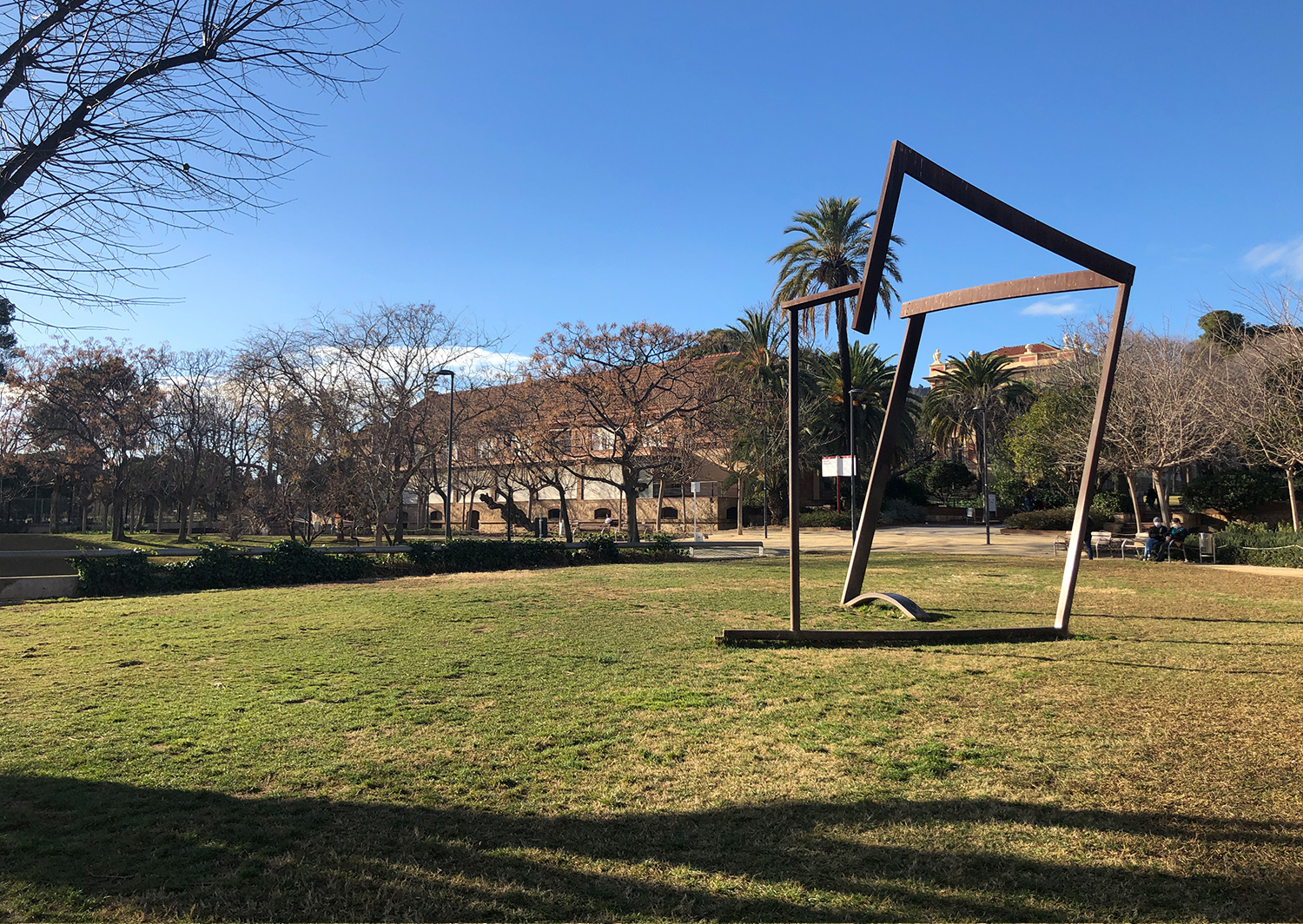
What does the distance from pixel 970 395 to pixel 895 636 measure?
45.3m

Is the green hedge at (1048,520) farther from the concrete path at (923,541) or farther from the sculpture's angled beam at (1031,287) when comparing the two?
the sculpture's angled beam at (1031,287)

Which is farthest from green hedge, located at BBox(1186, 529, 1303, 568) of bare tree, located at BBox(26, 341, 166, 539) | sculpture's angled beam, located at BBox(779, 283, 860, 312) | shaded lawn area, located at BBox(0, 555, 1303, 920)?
bare tree, located at BBox(26, 341, 166, 539)

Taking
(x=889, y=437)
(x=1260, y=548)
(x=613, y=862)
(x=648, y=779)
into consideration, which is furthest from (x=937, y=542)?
(x=613, y=862)

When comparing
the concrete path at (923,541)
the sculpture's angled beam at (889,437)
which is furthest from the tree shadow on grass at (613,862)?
the concrete path at (923,541)

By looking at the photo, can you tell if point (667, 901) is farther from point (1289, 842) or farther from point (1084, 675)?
point (1084, 675)

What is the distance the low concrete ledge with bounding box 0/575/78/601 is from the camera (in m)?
13.6

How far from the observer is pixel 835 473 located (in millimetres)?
19359

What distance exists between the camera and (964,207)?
833cm

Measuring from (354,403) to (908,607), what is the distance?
21051 mm

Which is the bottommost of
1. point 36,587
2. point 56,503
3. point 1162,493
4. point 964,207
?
point 36,587

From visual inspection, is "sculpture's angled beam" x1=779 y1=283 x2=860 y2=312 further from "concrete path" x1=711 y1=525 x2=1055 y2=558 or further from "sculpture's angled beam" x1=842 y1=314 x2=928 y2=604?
"concrete path" x1=711 y1=525 x2=1055 y2=558

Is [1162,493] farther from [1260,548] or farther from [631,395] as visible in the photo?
[631,395]

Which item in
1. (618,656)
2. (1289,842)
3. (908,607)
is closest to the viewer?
(1289,842)

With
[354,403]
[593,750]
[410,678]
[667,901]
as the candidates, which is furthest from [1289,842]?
[354,403]
